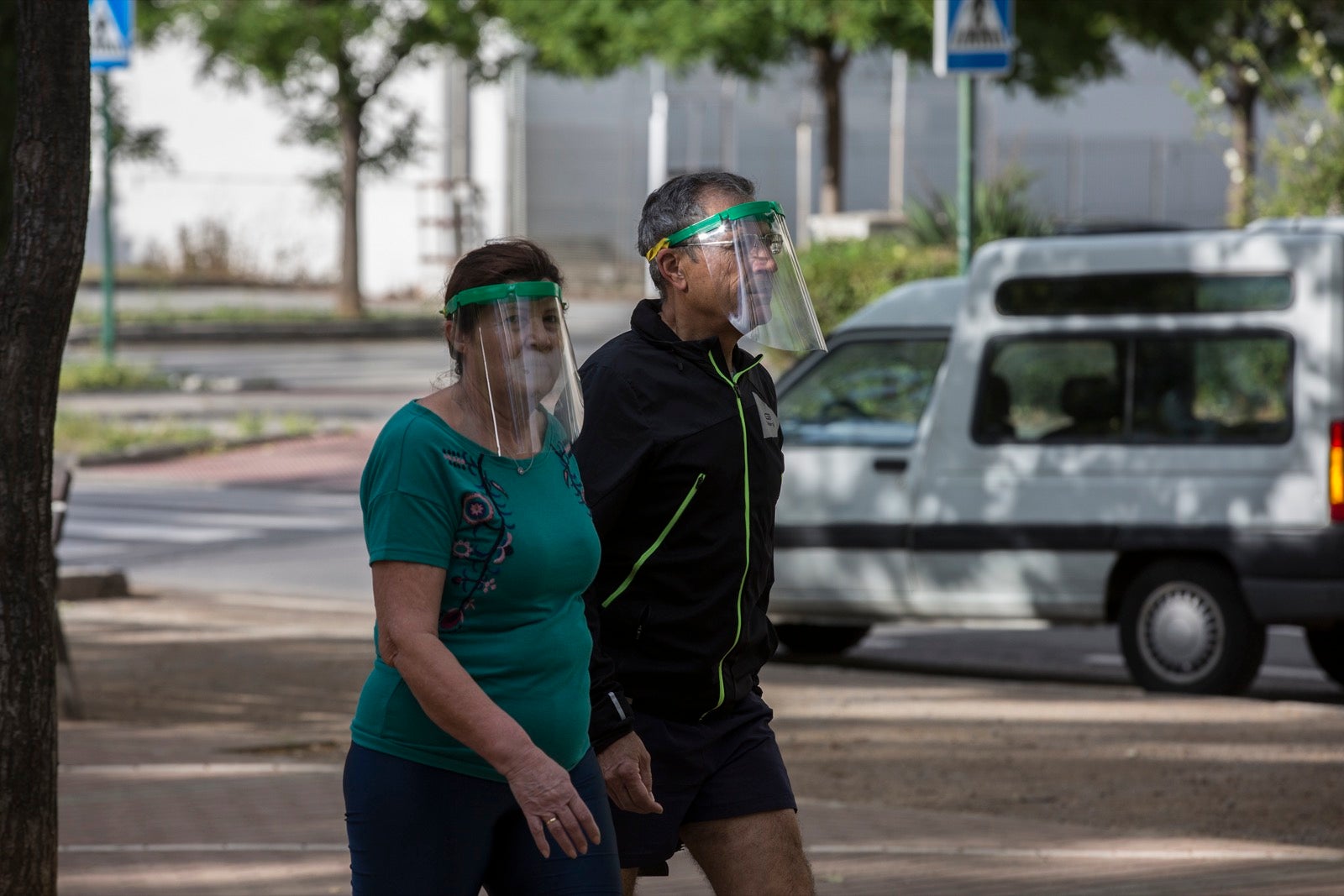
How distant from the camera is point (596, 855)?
3363 millimetres

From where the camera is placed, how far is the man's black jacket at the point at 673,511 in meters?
3.78

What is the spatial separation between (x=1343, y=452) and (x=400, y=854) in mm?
6820

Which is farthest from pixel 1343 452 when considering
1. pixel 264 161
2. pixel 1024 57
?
pixel 264 161

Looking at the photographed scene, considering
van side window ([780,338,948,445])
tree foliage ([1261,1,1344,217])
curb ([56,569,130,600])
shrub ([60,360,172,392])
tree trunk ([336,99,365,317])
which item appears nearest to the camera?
van side window ([780,338,948,445])

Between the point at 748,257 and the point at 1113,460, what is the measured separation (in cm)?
621

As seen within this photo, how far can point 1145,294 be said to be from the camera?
9805mm

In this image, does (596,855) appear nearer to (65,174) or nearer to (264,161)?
(65,174)

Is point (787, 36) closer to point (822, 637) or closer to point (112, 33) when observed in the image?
point (112, 33)

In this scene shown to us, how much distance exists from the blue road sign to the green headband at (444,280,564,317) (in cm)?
1262

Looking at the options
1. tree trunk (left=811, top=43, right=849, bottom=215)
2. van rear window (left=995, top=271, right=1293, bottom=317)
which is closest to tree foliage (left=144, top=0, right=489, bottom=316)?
tree trunk (left=811, top=43, right=849, bottom=215)

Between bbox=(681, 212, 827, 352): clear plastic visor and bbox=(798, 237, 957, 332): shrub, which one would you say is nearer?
bbox=(681, 212, 827, 352): clear plastic visor

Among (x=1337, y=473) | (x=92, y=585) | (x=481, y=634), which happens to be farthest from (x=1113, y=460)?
(x=481, y=634)

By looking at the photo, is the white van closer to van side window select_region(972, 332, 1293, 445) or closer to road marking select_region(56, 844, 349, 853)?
van side window select_region(972, 332, 1293, 445)

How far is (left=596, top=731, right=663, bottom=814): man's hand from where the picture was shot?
367 centimetres
